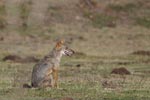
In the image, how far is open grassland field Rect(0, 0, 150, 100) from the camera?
16.8 m

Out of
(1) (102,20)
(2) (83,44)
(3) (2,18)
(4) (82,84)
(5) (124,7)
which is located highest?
(5) (124,7)

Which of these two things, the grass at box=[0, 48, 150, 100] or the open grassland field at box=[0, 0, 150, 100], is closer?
the grass at box=[0, 48, 150, 100]

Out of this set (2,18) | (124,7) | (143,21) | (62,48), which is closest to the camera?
(62,48)

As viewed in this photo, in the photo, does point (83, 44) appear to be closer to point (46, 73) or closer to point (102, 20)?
point (102, 20)

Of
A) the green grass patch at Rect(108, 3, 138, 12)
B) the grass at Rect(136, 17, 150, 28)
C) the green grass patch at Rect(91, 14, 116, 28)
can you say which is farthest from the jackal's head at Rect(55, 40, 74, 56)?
the green grass patch at Rect(108, 3, 138, 12)

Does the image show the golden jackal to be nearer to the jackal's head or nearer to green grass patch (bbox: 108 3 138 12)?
the jackal's head

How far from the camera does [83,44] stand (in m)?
40.3

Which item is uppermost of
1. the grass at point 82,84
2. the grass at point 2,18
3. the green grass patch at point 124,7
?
the green grass patch at point 124,7

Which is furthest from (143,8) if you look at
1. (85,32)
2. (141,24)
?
(85,32)

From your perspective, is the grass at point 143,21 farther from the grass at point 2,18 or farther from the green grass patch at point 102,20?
the grass at point 2,18

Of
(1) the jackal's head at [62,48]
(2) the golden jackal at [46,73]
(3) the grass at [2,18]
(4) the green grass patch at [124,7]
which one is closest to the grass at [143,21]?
(4) the green grass patch at [124,7]

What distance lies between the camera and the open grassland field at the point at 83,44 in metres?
16.8

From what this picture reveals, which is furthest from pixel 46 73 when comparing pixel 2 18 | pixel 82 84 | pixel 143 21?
pixel 143 21

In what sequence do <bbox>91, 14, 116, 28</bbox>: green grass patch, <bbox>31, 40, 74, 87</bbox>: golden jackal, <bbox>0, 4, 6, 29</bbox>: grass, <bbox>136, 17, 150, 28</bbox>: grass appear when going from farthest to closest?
<bbox>136, 17, 150, 28</bbox>: grass, <bbox>91, 14, 116, 28</bbox>: green grass patch, <bbox>0, 4, 6, 29</bbox>: grass, <bbox>31, 40, 74, 87</bbox>: golden jackal
